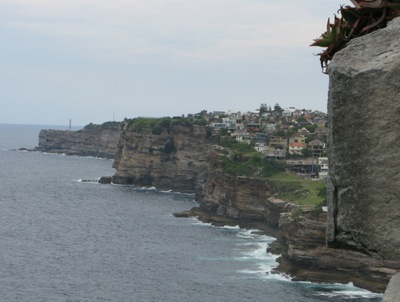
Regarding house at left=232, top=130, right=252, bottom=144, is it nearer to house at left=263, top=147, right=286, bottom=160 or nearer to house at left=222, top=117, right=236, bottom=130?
house at left=222, top=117, right=236, bottom=130

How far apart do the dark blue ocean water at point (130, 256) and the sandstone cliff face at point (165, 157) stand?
12.7m

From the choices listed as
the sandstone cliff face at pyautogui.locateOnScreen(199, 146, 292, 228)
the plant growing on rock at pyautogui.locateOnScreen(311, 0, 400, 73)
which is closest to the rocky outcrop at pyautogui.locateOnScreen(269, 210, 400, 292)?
the sandstone cliff face at pyautogui.locateOnScreen(199, 146, 292, 228)

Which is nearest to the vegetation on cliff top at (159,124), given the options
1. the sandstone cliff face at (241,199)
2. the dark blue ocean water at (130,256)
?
the dark blue ocean water at (130,256)

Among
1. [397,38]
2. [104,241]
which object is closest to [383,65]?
[397,38]

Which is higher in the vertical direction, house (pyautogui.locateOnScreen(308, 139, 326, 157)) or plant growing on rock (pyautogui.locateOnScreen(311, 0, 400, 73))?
plant growing on rock (pyautogui.locateOnScreen(311, 0, 400, 73))

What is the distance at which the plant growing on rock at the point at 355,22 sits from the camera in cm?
502

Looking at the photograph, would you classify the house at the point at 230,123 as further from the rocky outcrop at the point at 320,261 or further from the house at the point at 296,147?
the rocky outcrop at the point at 320,261

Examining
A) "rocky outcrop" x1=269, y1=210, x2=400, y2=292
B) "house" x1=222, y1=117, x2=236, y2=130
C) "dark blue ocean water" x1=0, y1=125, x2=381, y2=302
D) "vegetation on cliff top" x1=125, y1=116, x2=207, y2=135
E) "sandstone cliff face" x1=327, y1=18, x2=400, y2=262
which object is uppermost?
"house" x1=222, y1=117, x2=236, y2=130

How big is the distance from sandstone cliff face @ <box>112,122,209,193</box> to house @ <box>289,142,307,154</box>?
17633 millimetres

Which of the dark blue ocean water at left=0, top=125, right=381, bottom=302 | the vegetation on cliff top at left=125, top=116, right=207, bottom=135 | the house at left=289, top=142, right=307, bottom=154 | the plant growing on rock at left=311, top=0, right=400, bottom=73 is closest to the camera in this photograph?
the plant growing on rock at left=311, top=0, right=400, bottom=73

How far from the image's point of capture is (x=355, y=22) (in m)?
5.20

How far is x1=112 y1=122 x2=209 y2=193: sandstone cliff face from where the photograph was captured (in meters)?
131

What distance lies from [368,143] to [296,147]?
11080cm

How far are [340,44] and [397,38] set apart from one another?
2.27 ft
